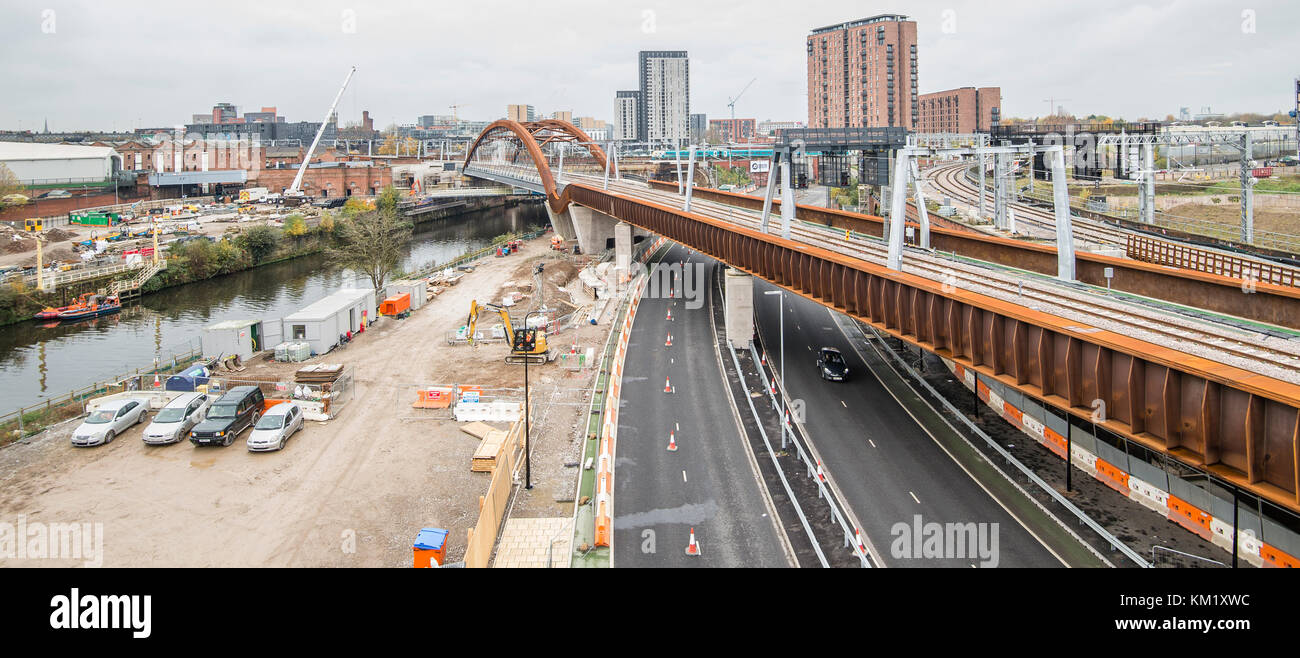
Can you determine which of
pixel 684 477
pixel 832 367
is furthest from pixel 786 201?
pixel 684 477

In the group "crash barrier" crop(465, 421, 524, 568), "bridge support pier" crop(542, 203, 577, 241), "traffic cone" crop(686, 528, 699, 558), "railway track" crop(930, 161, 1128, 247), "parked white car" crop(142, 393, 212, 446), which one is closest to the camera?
"crash barrier" crop(465, 421, 524, 568)

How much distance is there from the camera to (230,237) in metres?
71.1

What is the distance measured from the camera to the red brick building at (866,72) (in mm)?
138375

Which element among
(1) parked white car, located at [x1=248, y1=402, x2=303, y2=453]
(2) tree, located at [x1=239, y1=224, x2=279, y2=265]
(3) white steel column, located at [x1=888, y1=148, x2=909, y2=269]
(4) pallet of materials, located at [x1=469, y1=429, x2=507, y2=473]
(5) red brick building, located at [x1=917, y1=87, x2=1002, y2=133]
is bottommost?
(4) pallet of materials, located at [x1=469, y1=429, x2=507, y2=473]

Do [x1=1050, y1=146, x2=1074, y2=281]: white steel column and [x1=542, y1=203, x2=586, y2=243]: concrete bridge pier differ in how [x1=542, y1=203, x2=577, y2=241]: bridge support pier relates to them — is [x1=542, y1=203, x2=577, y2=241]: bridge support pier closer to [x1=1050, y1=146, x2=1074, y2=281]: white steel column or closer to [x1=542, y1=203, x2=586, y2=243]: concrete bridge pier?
[x1=542, y1=203, x2=586, y2=243]: concrete bridge pier

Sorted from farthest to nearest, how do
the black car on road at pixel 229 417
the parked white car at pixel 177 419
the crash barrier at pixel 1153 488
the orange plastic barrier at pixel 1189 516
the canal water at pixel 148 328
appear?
1. the canal water at pixel 148 328
2. the parked white car at pixel 177 419
3. the black car on road at pixel 229 417
4. the orange plastic barrier at pixel 1189 516
5. the crash barrier at pixel 1153 488

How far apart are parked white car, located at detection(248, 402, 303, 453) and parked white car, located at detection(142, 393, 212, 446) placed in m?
2.14

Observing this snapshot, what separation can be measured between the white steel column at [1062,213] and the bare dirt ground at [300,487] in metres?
15.8

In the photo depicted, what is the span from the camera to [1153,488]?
19391 mm

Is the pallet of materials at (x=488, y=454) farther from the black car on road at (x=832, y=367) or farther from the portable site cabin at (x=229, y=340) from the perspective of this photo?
the portable site cabin at (x=229, y=340)

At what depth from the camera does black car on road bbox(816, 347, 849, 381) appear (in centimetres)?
3106

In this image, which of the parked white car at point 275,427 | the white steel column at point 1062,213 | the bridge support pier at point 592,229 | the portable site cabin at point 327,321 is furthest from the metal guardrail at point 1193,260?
the bridge support pier at point 592,229

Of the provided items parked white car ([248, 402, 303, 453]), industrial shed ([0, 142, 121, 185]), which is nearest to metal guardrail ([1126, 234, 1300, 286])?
parked white car ([248, 402, 303, 453])

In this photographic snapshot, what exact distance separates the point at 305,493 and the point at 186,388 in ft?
39.8
